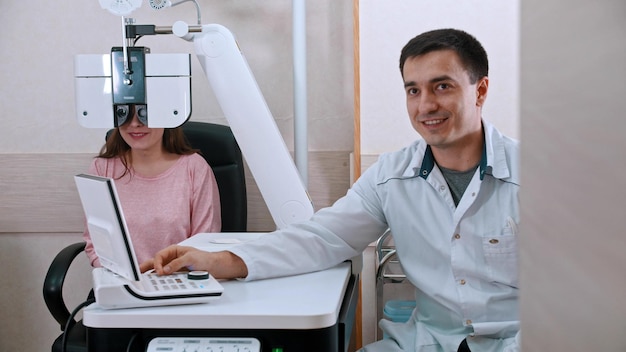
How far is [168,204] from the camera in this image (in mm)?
2109

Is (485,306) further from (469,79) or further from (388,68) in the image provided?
(388,68)

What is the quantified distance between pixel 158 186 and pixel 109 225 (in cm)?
100

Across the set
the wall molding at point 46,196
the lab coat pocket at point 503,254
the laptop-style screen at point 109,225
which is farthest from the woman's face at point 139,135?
the lab coat pocket at point 503,254

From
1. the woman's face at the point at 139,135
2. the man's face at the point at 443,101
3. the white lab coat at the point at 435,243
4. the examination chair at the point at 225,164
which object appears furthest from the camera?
the examination chair at the point at 225,164

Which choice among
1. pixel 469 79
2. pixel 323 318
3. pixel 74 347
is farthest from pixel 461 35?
pixel 74 347

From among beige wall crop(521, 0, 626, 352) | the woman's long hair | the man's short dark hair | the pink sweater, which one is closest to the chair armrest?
the pink sweater

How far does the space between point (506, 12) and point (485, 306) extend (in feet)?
3.02

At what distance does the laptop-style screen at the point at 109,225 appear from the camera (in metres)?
1.11

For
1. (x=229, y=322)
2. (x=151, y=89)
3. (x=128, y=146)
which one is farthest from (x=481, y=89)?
(x=128, y=146)

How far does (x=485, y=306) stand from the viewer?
59.6 inches

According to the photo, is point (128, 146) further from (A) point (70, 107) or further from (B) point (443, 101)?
(B) point (443, 101)

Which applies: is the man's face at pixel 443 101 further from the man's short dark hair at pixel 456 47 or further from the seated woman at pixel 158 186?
the seated woman at pixel 158 186

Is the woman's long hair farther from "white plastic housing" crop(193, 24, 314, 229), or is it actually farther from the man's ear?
the man's ear

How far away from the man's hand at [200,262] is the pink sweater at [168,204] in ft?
2.13
